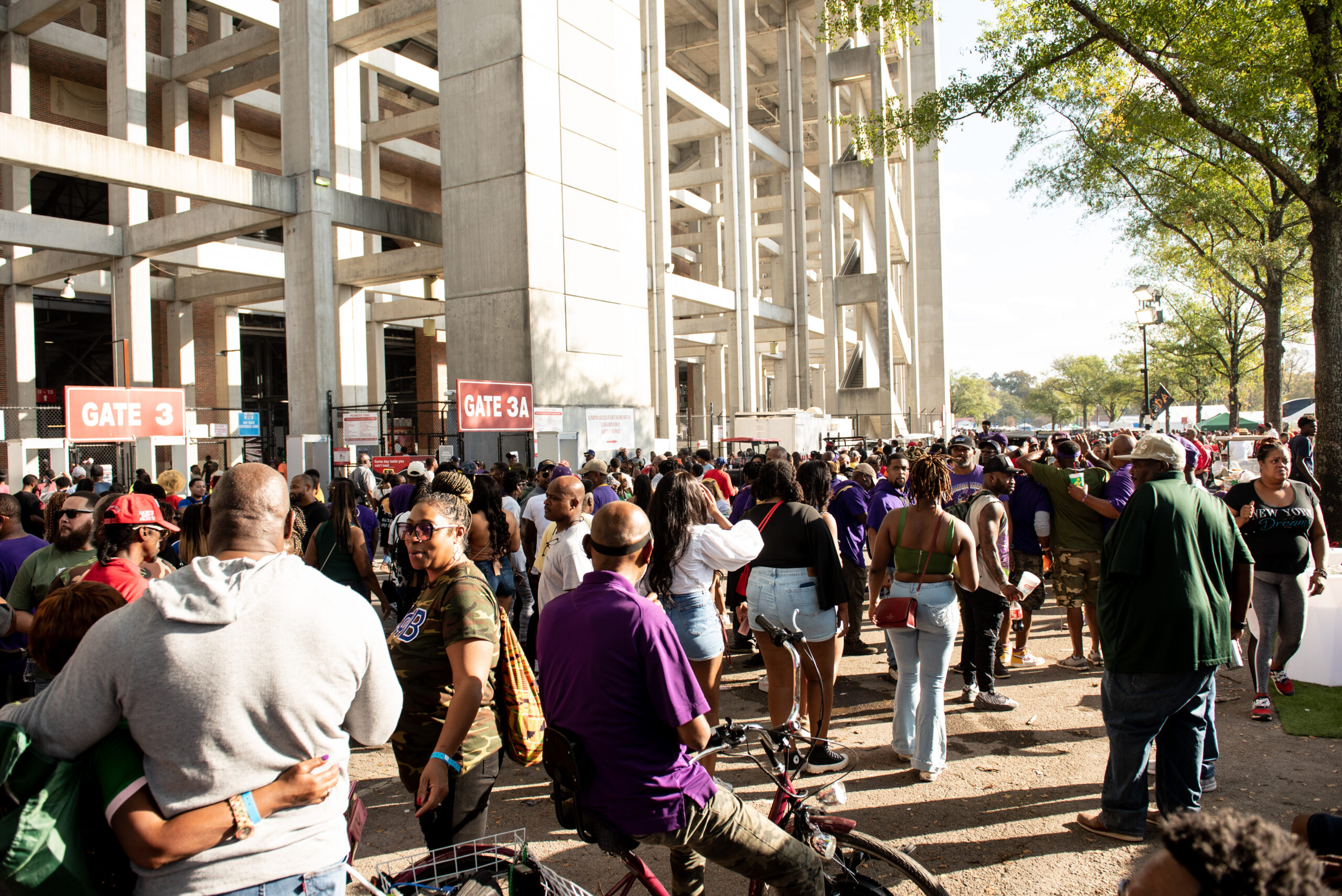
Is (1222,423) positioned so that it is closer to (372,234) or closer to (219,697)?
(372,234)

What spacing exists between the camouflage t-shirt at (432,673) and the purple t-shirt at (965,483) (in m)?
6.22

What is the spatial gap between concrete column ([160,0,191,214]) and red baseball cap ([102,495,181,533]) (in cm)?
2302

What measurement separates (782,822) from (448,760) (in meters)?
1.23

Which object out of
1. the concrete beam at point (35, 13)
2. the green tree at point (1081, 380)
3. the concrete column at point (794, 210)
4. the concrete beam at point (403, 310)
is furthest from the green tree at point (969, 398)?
the concrete beam at point (35, 13)

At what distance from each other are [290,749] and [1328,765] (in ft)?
20.1

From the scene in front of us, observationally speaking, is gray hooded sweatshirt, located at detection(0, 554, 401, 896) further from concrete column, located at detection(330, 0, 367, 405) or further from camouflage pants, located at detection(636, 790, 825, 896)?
concrete column, located at detection(330, 0, 367, 405)

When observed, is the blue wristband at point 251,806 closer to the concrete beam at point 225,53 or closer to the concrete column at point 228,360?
the concrete beam at point 225,53

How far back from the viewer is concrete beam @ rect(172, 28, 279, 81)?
68.7ft

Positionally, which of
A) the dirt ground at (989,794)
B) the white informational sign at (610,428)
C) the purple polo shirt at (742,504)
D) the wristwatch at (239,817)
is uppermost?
the white informational sign at (610,428)

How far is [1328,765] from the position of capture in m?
5.09

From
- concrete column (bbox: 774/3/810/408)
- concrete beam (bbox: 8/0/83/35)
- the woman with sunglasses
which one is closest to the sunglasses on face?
the woman with sunglasses

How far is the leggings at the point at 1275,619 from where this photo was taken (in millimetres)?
6059

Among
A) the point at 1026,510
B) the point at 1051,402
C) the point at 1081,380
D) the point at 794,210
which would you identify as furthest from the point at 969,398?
the point at 1026,510

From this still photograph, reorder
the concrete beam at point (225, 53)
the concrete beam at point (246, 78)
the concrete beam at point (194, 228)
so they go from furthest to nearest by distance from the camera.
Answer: the concrete beam at point (246, 78)
the concrete beam at point (225, 53)
the concrete beam at point (194, 228)
